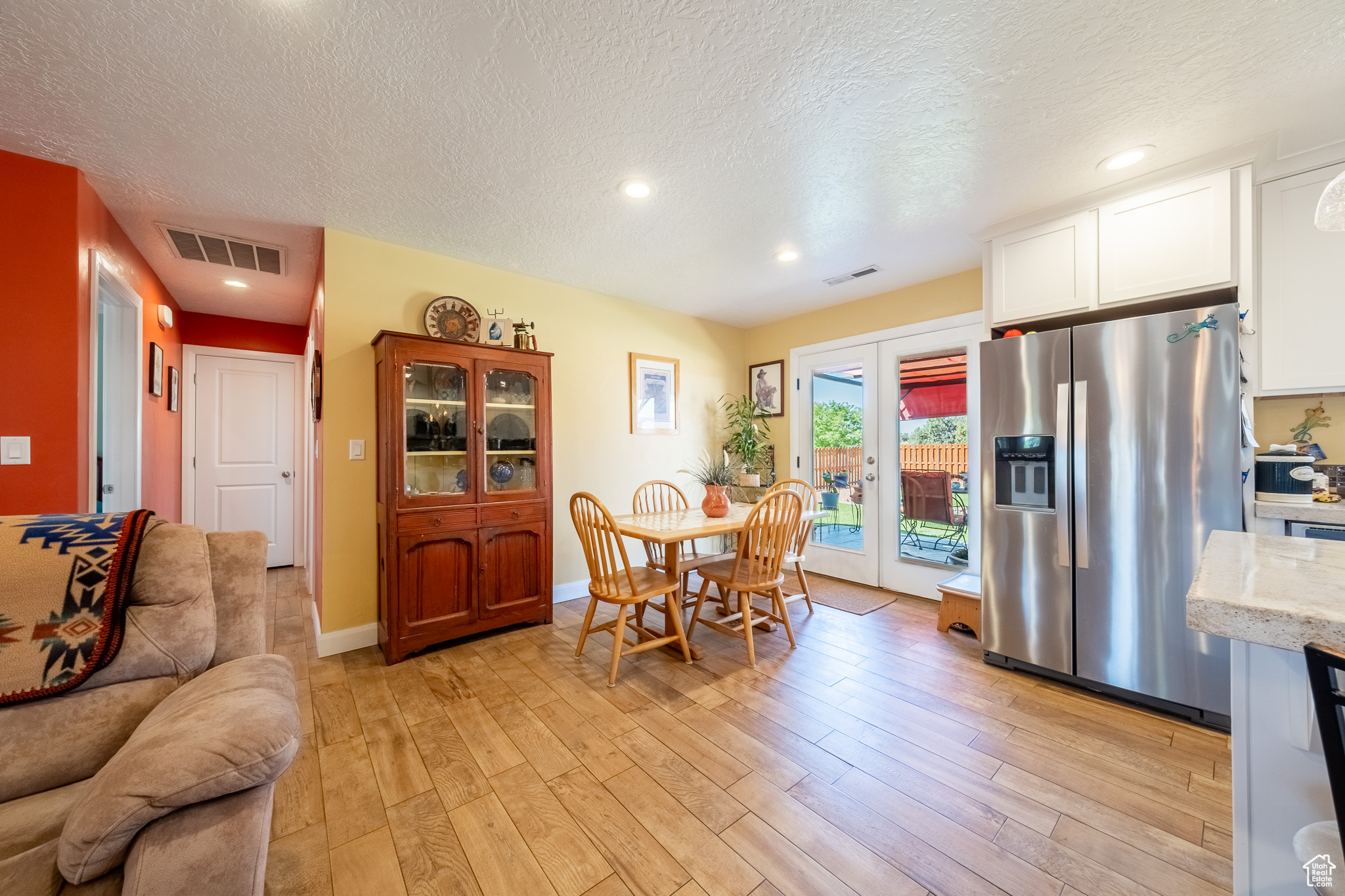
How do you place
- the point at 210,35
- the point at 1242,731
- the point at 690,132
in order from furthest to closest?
the point at 690,132 → the point at 210,35 → the point at 1242,731

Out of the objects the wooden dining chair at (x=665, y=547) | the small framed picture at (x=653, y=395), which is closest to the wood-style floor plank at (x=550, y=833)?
the wooden dining chair at (x=665, y=547)

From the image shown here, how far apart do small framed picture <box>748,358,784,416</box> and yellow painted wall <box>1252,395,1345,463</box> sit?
3.00 metres

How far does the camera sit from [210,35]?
1498 millimetres

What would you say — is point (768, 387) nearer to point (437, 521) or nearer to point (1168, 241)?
point (1168, 241)

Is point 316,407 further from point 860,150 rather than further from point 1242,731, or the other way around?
point 1242,731

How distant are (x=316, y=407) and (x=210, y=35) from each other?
216 centimetres

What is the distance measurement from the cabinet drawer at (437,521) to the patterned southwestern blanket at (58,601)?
152cm

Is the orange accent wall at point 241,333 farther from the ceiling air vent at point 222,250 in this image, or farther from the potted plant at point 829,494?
the potted plant at point 829,494

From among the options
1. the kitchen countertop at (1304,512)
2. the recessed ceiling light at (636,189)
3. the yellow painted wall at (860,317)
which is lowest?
the kitchen countertop at (1304,512)

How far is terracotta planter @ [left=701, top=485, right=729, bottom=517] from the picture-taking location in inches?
123

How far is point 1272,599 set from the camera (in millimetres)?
744

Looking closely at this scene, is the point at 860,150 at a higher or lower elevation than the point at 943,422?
higher

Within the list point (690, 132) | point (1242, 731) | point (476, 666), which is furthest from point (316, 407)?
point (1242, 731)

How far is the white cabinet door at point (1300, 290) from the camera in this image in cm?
204
